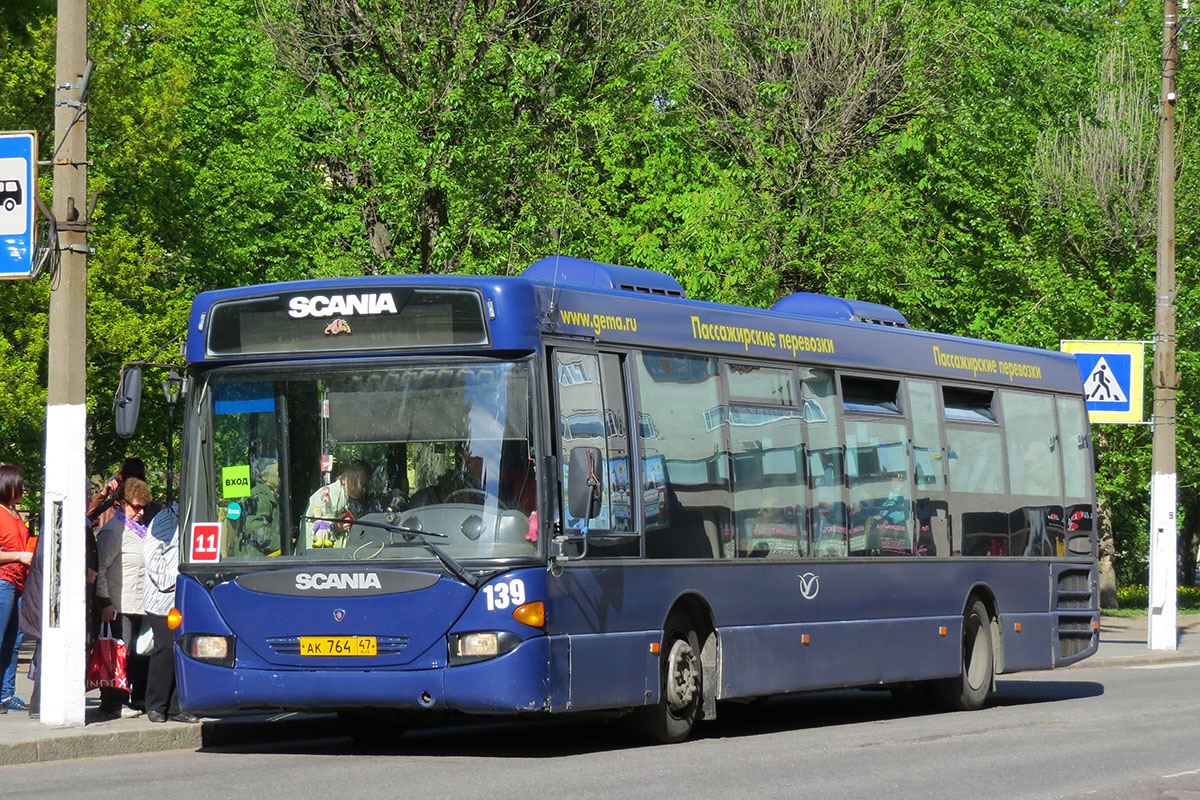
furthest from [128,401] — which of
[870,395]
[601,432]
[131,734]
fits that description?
[870,395]

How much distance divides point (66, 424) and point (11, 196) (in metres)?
Result: 1.62

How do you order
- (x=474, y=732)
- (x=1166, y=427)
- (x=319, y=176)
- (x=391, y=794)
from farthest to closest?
(x=319, y=176) → (x=1166, y=427) → (x=474, y=732) → (x=391, y=794)

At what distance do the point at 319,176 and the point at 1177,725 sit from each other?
21381 mm

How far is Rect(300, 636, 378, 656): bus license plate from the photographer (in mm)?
11203

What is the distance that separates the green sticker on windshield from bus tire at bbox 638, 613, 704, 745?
2902mm

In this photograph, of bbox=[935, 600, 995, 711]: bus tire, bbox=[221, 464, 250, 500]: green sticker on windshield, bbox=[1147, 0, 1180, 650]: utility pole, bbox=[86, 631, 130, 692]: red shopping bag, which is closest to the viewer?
bbox=[221, 464, 250, 500]: green sticker on windshield

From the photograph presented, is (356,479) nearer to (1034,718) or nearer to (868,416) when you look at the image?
(868,416)

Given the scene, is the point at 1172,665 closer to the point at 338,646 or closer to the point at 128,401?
the point at 338,646

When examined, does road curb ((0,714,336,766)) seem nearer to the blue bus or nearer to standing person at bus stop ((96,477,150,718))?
standing person at bus stop ((96,477,150,718))

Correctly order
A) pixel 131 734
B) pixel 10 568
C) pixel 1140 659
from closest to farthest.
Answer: pixel 131 734 → pixel 10 568 → pixel 1140 659

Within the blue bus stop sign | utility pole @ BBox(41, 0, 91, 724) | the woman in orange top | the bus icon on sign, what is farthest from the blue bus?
the woman in orange top

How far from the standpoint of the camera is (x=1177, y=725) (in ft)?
48.2

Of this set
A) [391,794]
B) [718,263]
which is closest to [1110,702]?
[391,794]

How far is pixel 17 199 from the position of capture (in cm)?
1260
